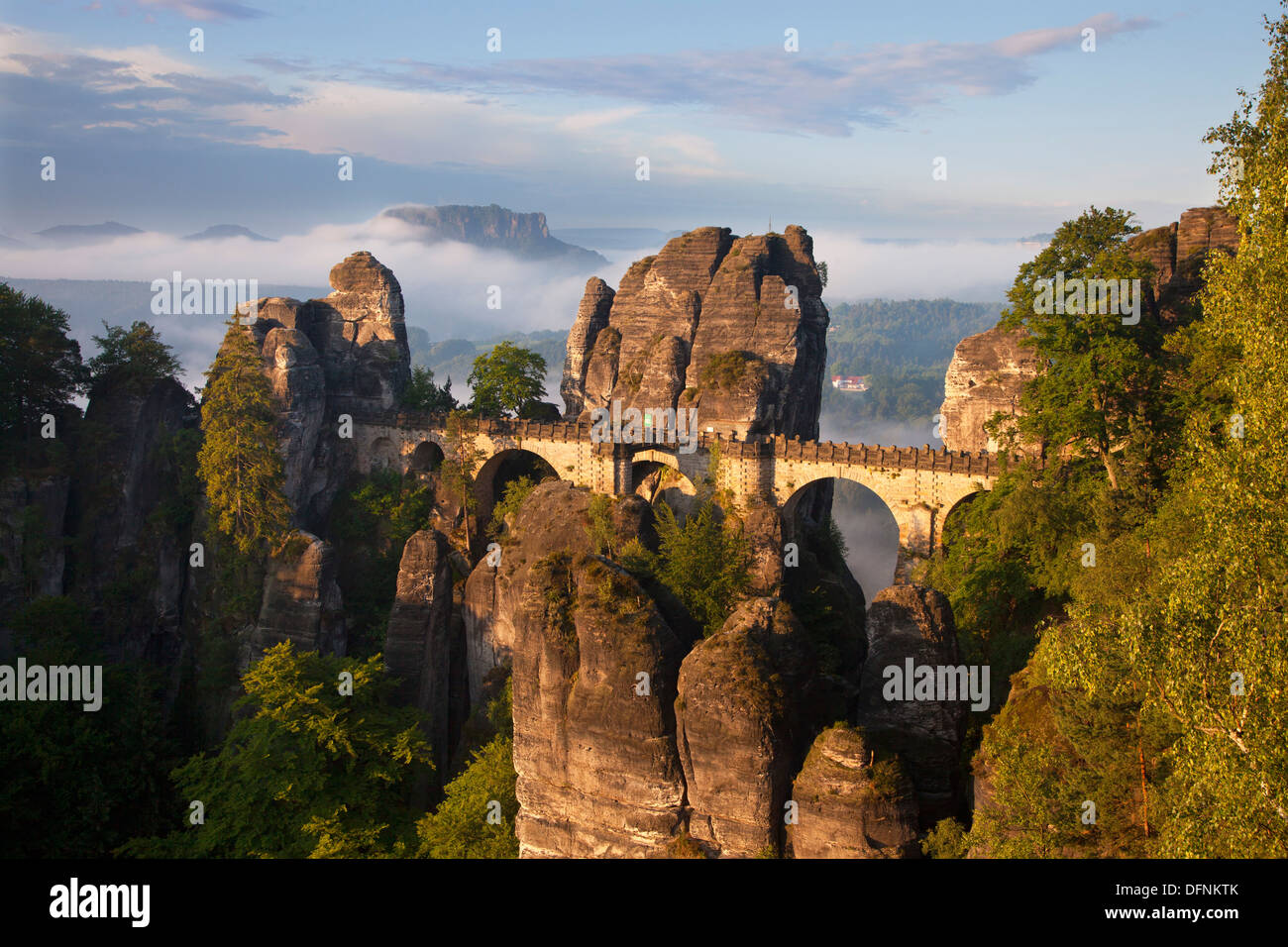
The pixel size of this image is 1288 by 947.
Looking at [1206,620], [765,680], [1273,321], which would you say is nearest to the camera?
[1206,620]

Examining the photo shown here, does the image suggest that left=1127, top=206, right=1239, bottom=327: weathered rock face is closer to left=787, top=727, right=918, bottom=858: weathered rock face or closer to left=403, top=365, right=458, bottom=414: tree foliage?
left=787, top=727, right=918, bottom=858: weathered rock face

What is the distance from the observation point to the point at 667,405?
48.5 meters

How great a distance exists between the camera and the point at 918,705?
824 inches

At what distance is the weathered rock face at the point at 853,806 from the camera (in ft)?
60.8

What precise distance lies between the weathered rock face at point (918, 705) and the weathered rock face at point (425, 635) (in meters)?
18.3

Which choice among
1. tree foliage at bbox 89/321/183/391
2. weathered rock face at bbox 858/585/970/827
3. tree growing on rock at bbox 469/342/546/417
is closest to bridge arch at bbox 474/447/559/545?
tree growing on rock at bbox 469/342/546/417

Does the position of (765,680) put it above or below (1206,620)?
below

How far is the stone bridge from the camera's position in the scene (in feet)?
133

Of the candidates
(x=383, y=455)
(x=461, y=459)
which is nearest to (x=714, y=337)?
(x=461, y=459)

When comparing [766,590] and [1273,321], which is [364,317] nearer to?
[766,590]

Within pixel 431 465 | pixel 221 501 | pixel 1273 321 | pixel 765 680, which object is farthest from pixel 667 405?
pixel 1273 321

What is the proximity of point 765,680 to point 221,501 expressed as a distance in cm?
2754

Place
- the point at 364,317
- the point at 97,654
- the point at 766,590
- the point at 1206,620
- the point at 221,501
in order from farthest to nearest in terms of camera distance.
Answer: the point at 364,317 < the point at 221,501 < the point at 97,654 < the point at 766,590 < the point at 1206,620

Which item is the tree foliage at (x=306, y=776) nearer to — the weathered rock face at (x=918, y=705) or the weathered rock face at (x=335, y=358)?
the weathered rock face at (x=918, y=705)
